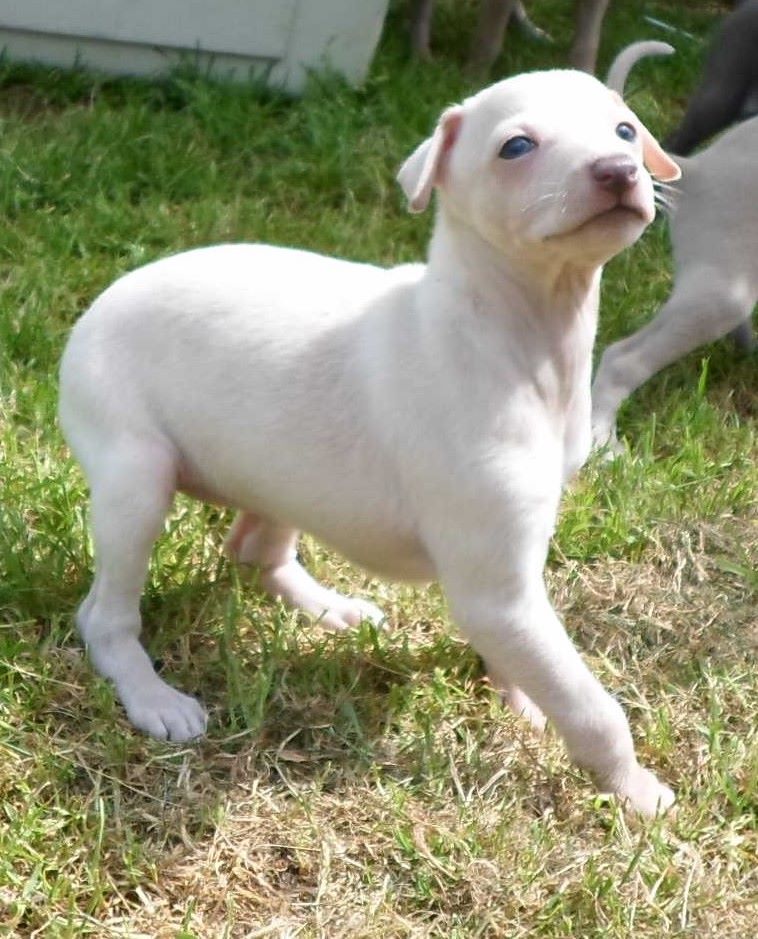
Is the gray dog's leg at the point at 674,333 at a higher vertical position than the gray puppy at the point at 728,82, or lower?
lower

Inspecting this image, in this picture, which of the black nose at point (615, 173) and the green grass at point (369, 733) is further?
the green grass at point (369, 733)

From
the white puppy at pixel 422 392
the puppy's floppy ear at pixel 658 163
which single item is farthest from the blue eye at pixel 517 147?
the puppy's floppy ear at pixel 658 163

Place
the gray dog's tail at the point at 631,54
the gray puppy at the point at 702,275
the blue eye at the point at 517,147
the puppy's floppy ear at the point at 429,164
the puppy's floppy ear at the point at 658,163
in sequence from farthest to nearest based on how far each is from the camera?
the gray puppy at the point at 702,275
the gray dog's tail at the point at 631,54
the puppy's floppy ear at the point at 658,163
the puppy's floppy ear at the point at 429,164
the blue eye at the point at 517,147

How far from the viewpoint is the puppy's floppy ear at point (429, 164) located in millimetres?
2590

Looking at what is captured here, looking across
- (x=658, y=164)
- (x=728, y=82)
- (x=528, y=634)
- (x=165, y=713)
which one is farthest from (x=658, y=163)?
(x=728, y=82)

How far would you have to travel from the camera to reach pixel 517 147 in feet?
8.14

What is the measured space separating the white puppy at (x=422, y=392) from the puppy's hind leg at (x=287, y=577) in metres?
0.30

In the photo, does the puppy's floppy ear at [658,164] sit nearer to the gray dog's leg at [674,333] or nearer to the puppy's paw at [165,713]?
the puppy's paw at [165,713]

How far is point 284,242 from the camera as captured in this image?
16.7 feet

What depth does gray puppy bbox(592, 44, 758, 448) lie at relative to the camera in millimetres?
4379

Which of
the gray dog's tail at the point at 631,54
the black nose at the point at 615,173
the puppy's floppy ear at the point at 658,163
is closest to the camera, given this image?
the black nose at the point at 615,173

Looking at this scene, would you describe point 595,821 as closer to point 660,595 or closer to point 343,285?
point 660,595

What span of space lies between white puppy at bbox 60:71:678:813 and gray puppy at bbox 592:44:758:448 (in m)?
1.58

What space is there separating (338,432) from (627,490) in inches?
51.1
